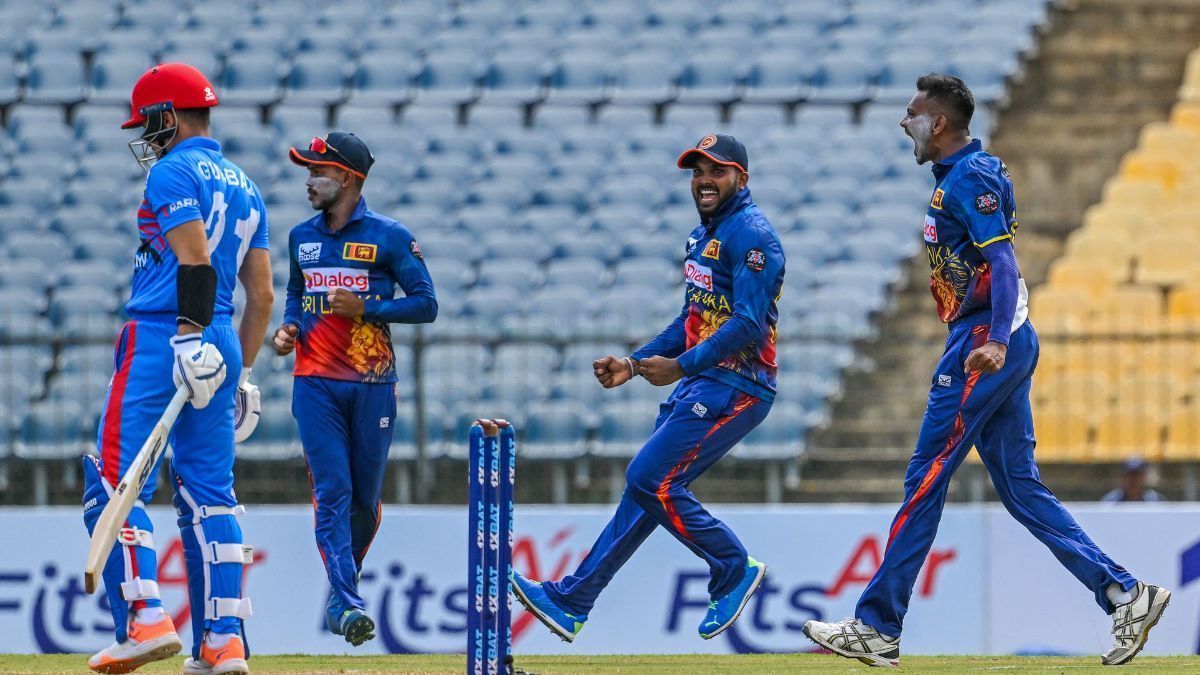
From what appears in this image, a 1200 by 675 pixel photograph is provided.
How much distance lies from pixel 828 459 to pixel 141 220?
674 centimetres

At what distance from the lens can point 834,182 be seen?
16062mm

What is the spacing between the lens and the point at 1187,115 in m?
17.3

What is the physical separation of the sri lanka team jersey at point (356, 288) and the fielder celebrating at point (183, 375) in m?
1.31

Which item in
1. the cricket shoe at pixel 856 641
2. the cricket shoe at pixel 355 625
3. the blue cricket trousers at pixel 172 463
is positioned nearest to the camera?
the blue cricket trousers at pixel 172 463

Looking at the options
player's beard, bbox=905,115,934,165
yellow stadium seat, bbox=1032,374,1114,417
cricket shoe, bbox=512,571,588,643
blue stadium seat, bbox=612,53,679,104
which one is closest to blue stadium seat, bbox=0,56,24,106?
blue stadium seat, bbox=612,53,679,104

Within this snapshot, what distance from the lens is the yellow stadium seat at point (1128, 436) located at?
1305 cm

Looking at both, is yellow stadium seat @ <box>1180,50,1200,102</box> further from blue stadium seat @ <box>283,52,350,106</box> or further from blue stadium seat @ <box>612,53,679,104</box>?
blue stadium seat @ <box>283,52,350,106</box>

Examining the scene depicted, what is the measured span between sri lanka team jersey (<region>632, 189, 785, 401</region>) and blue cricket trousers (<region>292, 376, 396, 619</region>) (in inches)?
53.8

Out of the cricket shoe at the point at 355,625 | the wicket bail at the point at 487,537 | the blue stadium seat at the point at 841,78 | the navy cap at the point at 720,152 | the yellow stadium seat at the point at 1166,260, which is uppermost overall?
the blue stadium seat at the point at 841,78

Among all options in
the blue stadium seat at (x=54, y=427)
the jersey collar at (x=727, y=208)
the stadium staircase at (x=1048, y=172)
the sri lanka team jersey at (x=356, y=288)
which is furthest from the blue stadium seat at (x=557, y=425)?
the jersey collar at (x=727, y=208)

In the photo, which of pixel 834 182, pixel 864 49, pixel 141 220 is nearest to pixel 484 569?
pixel 141 220

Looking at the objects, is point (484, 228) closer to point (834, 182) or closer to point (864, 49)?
point (834, 182)

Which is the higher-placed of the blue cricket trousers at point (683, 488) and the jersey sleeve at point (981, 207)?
the jersey sleeve at point (981, 207)

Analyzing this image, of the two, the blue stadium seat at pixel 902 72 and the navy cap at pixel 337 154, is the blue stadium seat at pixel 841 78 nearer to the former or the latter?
the blue stadium seat at pixel 902 72
